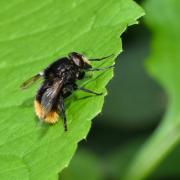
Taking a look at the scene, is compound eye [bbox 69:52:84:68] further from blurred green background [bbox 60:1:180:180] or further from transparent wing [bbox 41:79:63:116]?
blurred green background [bbox 60:1:180:180]

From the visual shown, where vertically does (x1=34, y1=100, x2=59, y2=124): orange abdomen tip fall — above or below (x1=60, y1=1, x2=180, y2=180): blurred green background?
above

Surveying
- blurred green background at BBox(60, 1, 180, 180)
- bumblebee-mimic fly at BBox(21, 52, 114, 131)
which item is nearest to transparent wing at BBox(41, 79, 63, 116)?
bumblebee-mimic fly at BBox(21, 52, 114, 131)

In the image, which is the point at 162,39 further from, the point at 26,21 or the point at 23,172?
the point at 23,172

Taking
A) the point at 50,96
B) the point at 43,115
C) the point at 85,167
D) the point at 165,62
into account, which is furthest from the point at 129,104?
the point at 43,115

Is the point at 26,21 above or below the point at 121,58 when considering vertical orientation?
above

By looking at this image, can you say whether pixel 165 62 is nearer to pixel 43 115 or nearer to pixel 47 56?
pixel 47 56

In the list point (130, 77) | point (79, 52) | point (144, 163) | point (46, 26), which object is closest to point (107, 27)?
point (79, 52)
